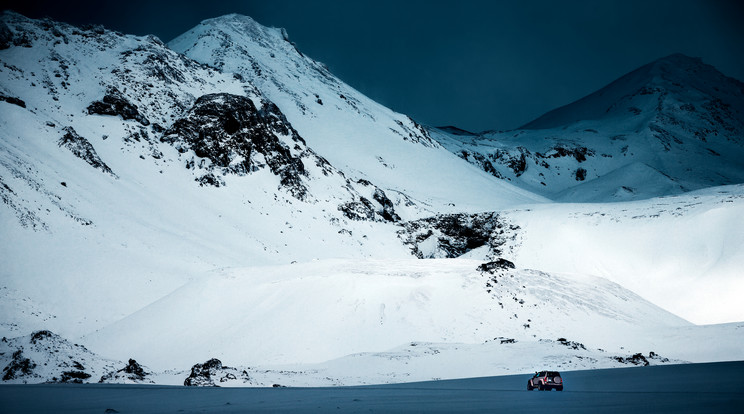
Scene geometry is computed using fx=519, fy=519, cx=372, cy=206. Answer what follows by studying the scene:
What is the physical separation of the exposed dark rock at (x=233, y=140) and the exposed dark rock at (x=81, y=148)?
44.6ft

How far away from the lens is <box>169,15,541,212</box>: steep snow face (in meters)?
98.3

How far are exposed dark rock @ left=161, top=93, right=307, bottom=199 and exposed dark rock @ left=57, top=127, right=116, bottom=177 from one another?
1360 cm

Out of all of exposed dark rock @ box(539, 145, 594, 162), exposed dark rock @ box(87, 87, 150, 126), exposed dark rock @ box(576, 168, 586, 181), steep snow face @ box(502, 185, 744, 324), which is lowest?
steep snow face @ box(502, 185, 744, 324)

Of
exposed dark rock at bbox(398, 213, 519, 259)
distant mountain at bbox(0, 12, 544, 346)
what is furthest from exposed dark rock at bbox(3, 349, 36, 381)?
exposed dark rock at bbox(398, 213, 519, 259)

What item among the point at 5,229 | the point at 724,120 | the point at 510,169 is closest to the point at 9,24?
the point at 5,229

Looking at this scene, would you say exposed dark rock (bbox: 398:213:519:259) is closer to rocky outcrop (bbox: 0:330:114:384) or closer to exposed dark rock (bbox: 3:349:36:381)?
rocky outcrop (bbox: 0:330:114:384)

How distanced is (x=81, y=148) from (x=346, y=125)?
62362 mm

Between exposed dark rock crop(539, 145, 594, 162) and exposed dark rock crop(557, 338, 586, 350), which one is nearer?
exposed dark rock crop(557, 338, 586, 350)

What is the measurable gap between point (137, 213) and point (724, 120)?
213 meters

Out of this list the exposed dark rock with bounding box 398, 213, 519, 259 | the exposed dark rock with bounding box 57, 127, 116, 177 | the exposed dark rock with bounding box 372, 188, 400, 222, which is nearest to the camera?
the exposed dark rock with bounding box 57, 127, 116, 177

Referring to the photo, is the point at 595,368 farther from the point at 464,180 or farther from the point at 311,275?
the point at 464,180

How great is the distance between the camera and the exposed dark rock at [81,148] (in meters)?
57.8

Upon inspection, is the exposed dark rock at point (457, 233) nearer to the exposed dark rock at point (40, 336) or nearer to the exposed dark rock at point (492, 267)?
the exposed dark rock at point (492, 267)

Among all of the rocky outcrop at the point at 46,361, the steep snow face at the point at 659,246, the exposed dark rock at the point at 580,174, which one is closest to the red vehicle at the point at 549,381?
the rocky outcrop at the point at 46,361
